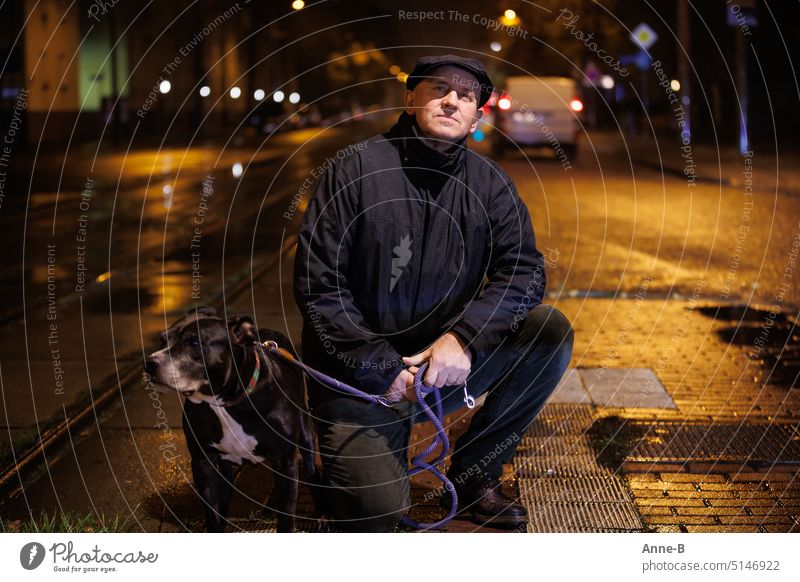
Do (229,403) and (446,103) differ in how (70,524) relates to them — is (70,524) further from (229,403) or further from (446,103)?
(446,103)

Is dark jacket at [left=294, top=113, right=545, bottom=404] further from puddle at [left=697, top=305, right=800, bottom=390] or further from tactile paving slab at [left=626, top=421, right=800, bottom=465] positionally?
puddle at [left=697, top=305, right=800, bottom=390]

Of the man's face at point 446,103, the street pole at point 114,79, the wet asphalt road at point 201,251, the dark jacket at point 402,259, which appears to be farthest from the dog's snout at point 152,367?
the street pole at point 114,79

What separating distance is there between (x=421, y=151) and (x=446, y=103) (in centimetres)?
22

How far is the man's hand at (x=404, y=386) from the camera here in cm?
461

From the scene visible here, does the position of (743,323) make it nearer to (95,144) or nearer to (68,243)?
(68,243)

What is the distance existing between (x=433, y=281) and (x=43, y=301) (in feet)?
25.0

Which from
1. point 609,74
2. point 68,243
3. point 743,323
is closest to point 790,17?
point 609,74

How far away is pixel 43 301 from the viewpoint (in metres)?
11.5

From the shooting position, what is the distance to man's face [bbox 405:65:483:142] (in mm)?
4699

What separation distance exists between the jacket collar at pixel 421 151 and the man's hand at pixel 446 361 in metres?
0.71

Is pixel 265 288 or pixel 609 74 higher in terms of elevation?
pixel 265 288

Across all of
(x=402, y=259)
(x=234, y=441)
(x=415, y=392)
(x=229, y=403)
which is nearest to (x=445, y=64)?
(x=402, y=259)

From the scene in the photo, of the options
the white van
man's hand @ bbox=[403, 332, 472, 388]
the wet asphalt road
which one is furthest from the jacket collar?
the white van
